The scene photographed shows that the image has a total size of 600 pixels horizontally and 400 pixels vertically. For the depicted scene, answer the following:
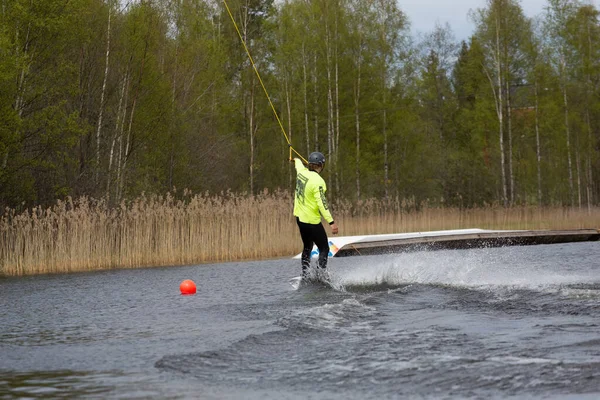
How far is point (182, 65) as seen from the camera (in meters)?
36.1

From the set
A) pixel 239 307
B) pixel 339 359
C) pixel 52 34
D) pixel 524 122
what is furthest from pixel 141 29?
pixel 524 122

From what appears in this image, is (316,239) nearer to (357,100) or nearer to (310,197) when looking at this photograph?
(310,197)

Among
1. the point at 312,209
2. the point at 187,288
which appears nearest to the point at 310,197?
the point at 312,209

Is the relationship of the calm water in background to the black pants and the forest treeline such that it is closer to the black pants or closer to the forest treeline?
the black pants

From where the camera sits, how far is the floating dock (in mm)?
16516

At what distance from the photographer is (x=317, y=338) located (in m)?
8.88

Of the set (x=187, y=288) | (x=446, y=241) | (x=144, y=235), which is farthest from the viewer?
(x=144, y=235)

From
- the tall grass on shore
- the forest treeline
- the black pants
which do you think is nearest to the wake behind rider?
the black pants

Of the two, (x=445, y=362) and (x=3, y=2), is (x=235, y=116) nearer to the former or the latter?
(x=3, y=2)

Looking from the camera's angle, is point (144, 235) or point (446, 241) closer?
point (446, 241)

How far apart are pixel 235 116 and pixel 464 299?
117 ft

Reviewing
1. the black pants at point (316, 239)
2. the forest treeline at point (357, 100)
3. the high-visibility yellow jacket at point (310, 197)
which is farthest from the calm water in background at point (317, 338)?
the forest treeline at point (357, 100)

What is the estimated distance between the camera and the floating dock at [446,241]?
54.2 feet

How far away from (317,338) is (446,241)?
8393 mm
